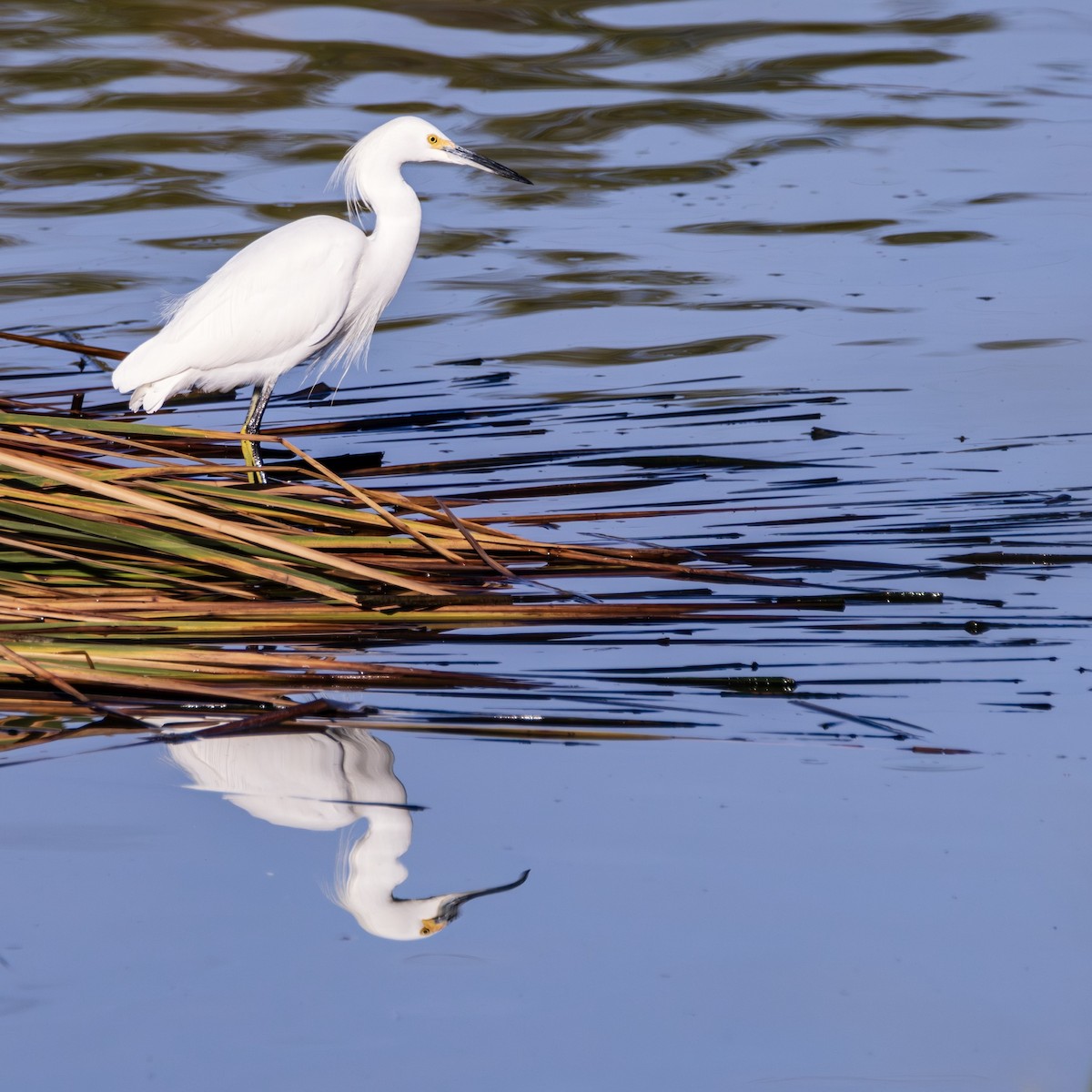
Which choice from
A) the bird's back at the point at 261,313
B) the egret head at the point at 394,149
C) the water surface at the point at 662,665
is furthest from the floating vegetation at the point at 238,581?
the egret head at the point at 394,149

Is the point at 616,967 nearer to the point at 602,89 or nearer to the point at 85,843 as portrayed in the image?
the point at 85,843

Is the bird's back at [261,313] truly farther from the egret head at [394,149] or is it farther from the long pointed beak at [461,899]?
the long pointed beak at [461,899]

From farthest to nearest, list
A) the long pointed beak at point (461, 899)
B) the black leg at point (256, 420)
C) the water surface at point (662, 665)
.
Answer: the black leg at point (256, 420) < the long pointed beak at point (461, 899) < the water surface at point (662, 665)

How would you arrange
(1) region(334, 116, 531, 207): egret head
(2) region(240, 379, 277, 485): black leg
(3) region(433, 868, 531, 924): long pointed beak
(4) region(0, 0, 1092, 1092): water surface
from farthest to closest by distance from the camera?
(1) region(334, 116, 531, 207): egret head
(2) region(240, 379, 277, 485): black leg
(3) region(433, 868, 531, 924): long pointed beak
(4) region(0, 0, 1092, 1092): water surface

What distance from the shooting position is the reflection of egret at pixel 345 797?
241 centimetres

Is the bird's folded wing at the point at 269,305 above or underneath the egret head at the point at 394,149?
underneath

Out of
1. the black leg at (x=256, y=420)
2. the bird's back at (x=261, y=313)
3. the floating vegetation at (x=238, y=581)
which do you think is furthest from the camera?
the bird's back at (x=261, y=313)

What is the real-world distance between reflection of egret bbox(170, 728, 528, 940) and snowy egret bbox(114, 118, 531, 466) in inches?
67.9

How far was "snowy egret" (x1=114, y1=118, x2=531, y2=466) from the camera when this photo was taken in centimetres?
457

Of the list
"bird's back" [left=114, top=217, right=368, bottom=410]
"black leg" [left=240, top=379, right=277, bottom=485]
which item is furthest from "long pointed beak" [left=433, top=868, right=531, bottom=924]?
"bird's back" [left=114, top=217, right=368, bottom=410]

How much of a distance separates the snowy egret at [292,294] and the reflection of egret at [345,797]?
67.9 inches

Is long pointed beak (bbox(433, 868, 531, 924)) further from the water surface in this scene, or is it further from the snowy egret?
the snowy egret

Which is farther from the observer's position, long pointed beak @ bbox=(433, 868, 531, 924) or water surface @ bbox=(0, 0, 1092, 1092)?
long pointed beak @ bbox=(433, 868, 531, 924)

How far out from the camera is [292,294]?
15.4 ft
